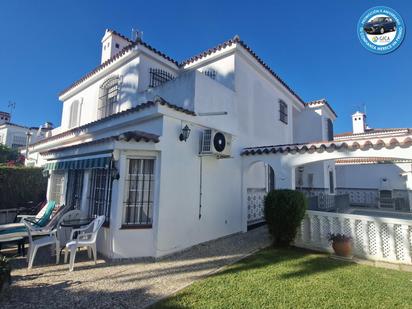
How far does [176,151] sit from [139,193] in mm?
2755

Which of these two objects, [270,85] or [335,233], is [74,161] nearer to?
[335,233]

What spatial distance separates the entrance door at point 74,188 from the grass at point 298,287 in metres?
9.17

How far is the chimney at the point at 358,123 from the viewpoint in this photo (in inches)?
1769

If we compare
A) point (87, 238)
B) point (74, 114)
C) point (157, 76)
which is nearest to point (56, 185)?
point (87, 238)

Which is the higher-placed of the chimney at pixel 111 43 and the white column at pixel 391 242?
the chimney at pixel 111 43

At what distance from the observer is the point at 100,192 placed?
11.6 meters

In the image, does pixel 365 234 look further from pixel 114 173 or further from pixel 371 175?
pixel 371 175

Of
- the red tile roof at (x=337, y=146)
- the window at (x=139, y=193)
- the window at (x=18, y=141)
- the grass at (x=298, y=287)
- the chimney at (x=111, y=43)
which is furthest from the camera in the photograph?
the window at (x=18, y=141)

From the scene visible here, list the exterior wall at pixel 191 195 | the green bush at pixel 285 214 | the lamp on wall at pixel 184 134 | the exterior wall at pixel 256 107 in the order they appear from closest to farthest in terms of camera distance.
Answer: the exterior wall at pixel 191 195 → the green bush at pixel 285 214 → the lamp on wall at pixel 184 134 → the exterior wall at pixel 256 107

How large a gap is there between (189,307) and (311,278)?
184 inches

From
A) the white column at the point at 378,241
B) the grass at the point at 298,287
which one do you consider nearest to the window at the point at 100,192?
the grass at the point at 298,287

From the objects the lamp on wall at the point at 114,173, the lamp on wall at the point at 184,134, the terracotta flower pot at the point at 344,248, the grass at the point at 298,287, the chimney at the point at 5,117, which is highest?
the chimney at the point at 5,117

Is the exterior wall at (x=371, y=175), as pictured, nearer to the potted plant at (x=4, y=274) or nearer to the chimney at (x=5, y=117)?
the potted plant at (x=4, y=274)

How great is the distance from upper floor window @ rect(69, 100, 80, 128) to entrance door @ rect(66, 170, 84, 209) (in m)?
12.8
